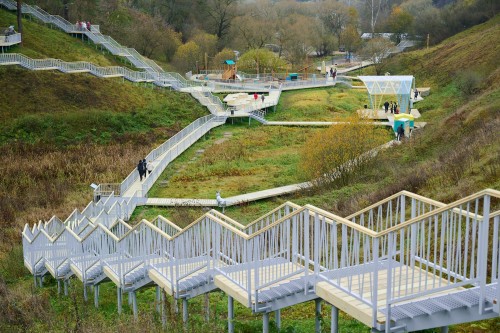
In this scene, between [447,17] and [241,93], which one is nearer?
[241,93]

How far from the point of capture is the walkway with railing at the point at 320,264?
853cm

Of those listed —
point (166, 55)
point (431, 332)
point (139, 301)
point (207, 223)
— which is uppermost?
point (166, 55)

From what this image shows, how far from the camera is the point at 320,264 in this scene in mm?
11664

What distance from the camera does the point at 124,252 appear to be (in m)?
14.4

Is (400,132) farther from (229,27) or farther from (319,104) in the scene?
(229,27)

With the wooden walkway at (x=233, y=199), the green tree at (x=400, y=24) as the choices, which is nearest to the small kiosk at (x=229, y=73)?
the wooden walkway at (x=233, y=199)

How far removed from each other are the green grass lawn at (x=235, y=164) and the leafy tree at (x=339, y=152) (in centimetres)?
247

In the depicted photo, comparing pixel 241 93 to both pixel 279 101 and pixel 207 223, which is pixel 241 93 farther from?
pixel 207 223

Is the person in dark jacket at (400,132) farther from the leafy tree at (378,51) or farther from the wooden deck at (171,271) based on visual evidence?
the leafy tree at (378,51)

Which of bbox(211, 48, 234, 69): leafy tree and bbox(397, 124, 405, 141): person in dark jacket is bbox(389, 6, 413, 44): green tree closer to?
bbox(211, 48, 234, 69): leafy tree

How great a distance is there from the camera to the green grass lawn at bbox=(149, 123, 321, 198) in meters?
32.2

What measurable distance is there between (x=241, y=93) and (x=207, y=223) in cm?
4389

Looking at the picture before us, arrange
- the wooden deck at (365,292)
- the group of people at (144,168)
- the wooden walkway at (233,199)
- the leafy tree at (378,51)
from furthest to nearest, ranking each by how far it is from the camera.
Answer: the leafy tree at (378,51), the group of people at (144,168), the wooden walkway at (233,199), the wooden deck at (365,292)

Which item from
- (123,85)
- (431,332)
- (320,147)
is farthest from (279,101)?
(431,332)
